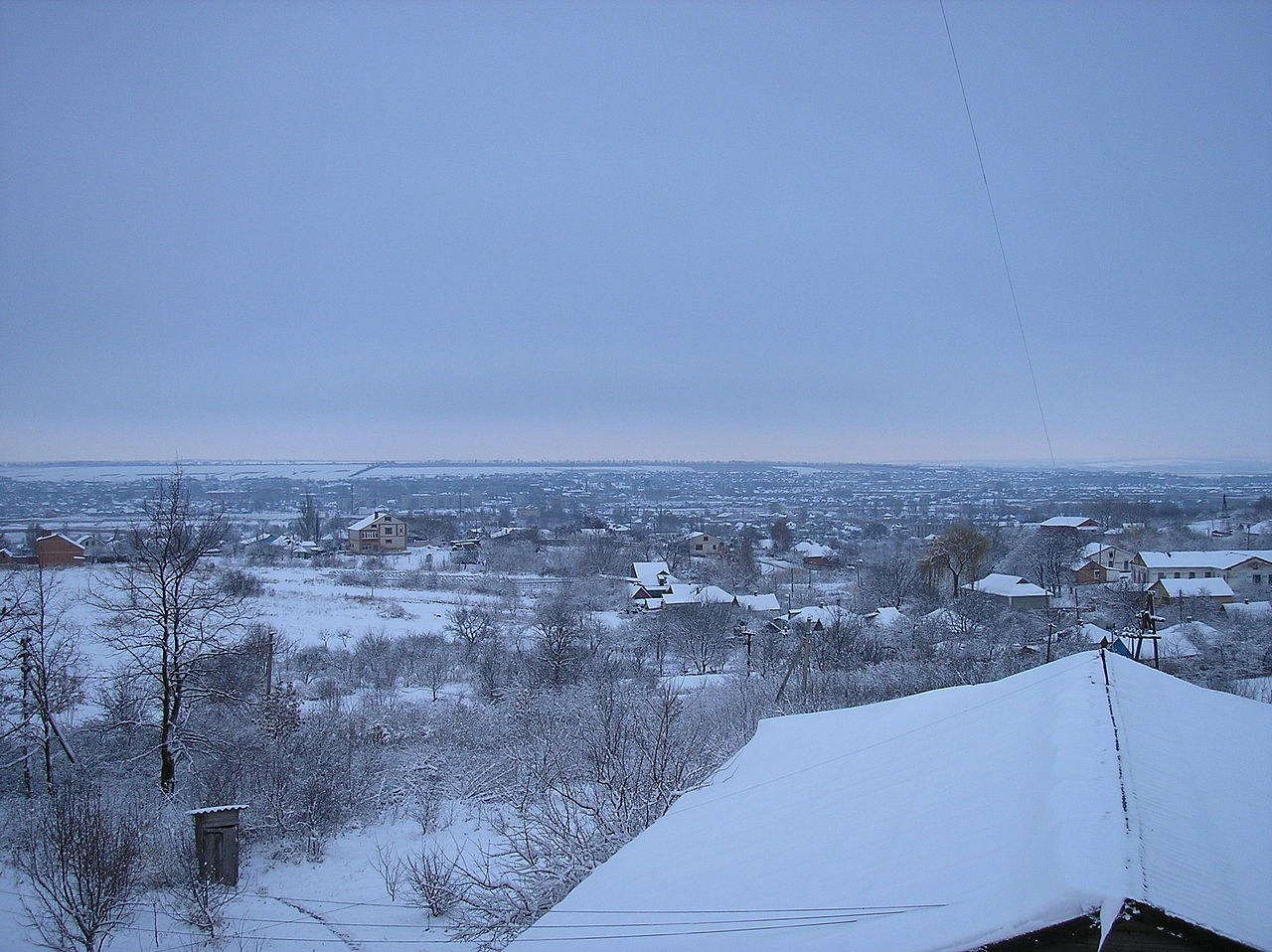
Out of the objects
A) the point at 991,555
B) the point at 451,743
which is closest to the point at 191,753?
the point at 451,743

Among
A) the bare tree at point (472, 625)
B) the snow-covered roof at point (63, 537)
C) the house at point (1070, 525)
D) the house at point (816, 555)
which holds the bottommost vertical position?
the house at point (816, 555)

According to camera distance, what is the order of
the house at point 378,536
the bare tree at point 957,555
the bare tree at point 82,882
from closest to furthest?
the bare tree at point 82,882
the bare tree at point 957,555
the house at point 378,536

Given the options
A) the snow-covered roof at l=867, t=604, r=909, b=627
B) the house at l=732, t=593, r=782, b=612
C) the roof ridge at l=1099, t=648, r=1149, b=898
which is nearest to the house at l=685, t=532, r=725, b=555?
the house at l=732, t=593, r=782, b=612

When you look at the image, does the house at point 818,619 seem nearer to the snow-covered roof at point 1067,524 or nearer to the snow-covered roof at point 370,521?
the snow-covered roof at point 1067,524

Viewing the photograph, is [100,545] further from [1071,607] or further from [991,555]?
[991,555]

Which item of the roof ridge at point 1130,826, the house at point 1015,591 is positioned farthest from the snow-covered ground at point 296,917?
the house at point 1015,591

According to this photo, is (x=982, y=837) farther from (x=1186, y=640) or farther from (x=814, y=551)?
(x=814, y=551)
